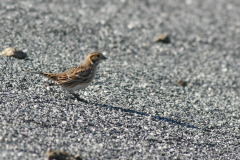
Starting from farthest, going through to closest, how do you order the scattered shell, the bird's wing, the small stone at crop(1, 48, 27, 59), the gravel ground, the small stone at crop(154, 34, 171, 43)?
the small stone at crop(154, 34, 171, 43), the small stone at crop(1, 48, 27, 59), the bird's wing, the gravel ground, the scattered shell

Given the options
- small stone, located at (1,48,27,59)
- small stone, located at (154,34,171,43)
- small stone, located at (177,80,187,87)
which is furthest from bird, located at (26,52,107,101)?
small stone, located at (154,34,171,43)

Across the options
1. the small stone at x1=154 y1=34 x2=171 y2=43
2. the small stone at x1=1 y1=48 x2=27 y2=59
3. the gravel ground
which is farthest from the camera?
the small stone at x1=154 y1=34 x2=171 y2=43

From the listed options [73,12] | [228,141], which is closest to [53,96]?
[228,141]

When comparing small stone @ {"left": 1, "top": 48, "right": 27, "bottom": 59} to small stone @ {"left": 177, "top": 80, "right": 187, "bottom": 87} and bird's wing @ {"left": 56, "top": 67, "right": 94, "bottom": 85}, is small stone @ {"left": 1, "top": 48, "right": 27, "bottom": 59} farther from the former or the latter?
small stone @ {"left": 177, "top": 80, "right": 187, "bottom": 87}

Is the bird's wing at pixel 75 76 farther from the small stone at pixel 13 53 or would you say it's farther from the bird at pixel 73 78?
the small stone at pixel 13 53

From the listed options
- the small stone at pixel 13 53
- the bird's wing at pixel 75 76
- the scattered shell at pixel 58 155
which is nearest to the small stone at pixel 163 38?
the small stone at pixel 13 53

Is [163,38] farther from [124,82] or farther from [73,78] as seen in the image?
[73,78]
